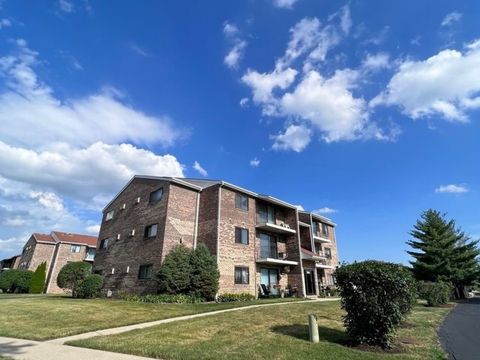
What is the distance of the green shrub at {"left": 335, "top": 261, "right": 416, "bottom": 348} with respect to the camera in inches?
309

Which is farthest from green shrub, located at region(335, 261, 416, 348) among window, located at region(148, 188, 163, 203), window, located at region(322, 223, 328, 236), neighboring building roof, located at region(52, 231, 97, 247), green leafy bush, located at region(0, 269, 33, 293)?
neighboring building roof, located at region(52, 231, 97, 247)

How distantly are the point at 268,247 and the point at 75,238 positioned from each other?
30.6 m

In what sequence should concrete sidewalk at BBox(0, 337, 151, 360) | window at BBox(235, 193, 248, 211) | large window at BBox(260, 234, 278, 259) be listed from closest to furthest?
1. concrete sidewalk at BBox(0, 337, 151, 360)
2. window at BBox(235, 193, 248, 211)
3. large window at BBox(260, 234, 278, 259)

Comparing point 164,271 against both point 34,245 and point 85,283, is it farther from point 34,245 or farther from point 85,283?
point 34,245

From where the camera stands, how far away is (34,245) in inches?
1597

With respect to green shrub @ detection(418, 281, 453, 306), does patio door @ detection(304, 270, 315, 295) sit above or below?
above

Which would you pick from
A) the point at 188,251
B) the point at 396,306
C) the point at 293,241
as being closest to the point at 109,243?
the point at 188,251

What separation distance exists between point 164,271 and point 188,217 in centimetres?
503

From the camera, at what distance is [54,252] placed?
40688 mm

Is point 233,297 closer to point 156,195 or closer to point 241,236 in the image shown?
point 241,236

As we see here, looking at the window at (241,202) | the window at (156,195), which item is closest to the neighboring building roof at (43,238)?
the window at (156,195)

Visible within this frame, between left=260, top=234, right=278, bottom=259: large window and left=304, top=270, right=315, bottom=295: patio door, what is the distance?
14.1ft

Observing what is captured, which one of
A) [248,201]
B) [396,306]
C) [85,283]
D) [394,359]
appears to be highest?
[248,201]

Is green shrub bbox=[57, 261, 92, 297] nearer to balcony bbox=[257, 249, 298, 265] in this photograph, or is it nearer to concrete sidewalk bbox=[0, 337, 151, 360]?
balcony bbox=[257, 249, 298, 265]
